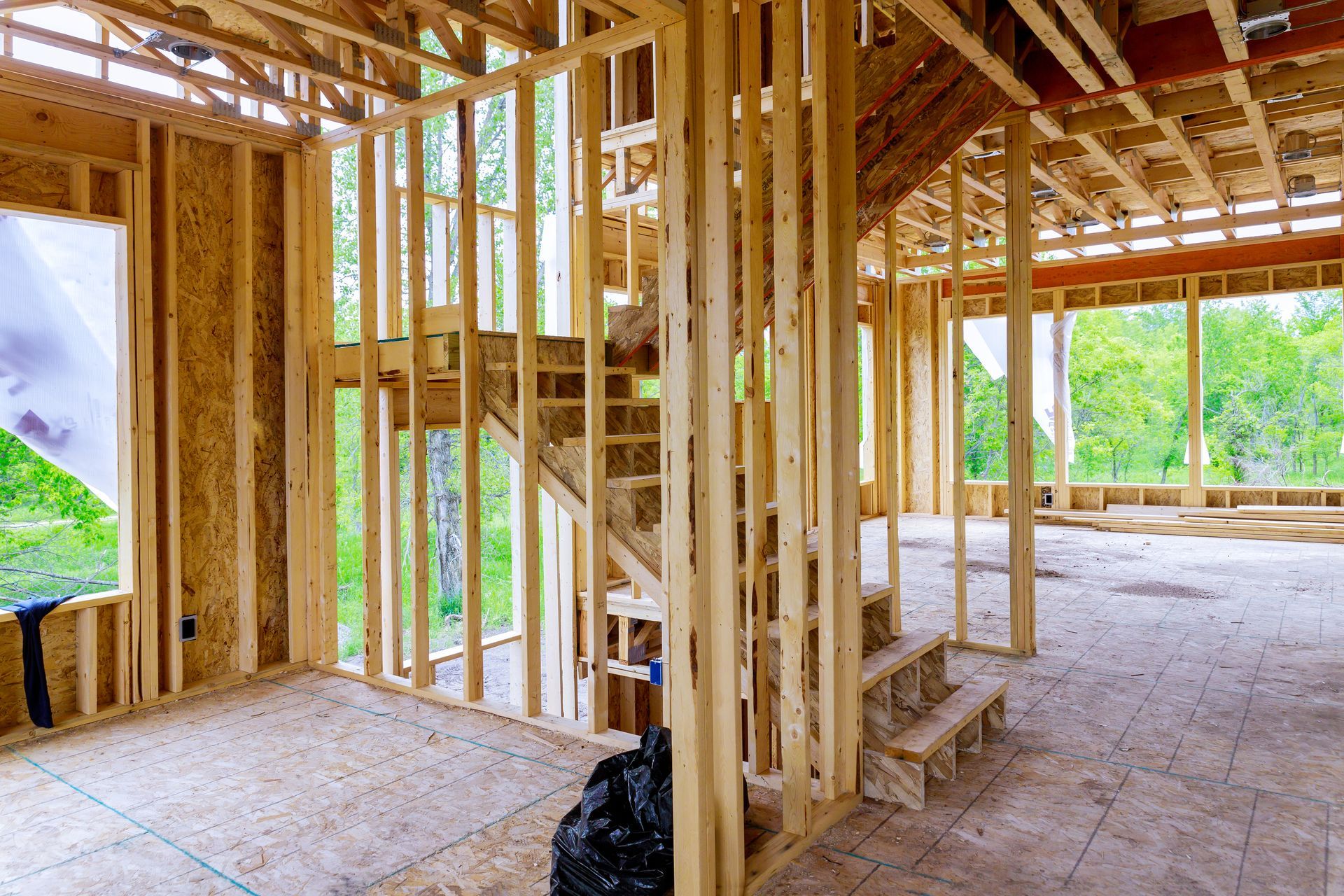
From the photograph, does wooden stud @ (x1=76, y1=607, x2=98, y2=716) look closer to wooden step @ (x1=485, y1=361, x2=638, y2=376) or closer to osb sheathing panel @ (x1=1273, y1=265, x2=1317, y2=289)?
wooden step @ (x1=485, y1=361, x2=638, y2=376)

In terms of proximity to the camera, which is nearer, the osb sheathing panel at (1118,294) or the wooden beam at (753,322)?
the wooden beam at (753,322)

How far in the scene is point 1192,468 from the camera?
11.9 metres

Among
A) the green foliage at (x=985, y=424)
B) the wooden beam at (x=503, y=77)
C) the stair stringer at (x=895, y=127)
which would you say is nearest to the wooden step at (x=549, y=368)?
the stair stringer at (x=895, y=127)

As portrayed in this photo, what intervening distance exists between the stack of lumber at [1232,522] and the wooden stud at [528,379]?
9675mm

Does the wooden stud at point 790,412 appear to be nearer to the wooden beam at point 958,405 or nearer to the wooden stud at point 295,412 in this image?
the wooden beam at point 958,405

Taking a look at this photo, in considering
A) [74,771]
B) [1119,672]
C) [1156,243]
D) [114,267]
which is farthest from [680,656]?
[1156,243]

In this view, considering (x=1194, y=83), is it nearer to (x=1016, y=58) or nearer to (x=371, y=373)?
(x=1016, y=58)

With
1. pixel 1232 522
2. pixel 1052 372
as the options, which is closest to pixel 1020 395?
pixel 1232 522

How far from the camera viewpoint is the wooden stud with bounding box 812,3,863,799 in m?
3.11

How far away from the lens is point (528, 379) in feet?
13.6

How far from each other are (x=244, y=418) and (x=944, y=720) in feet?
13.6

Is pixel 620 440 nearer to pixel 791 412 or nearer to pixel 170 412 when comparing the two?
pixel 791 412

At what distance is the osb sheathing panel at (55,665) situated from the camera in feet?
14.1

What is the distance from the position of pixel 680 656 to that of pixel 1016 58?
4.18 metres
